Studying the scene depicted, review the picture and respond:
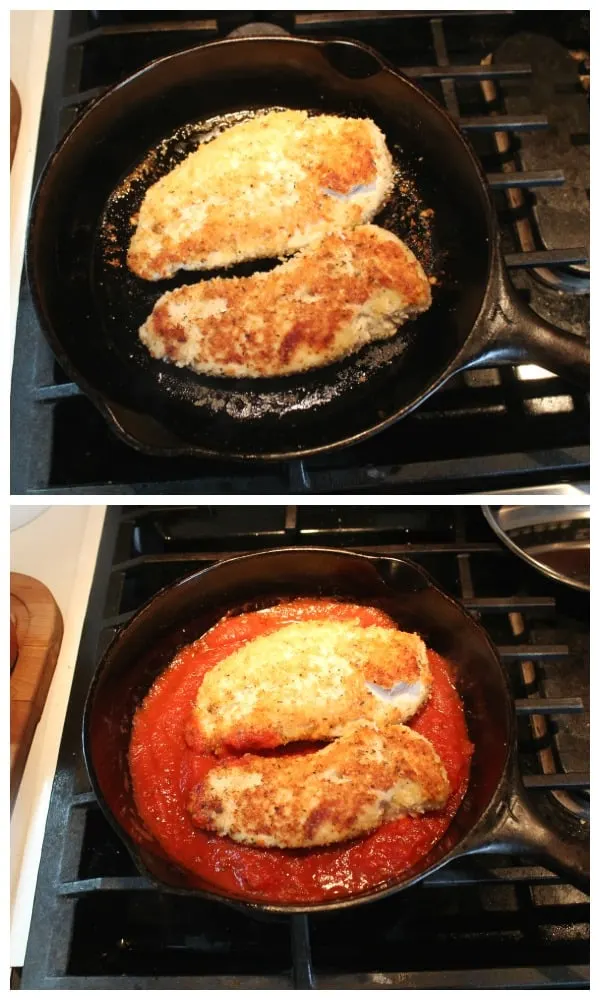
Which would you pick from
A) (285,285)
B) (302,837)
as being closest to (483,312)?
(285,285)

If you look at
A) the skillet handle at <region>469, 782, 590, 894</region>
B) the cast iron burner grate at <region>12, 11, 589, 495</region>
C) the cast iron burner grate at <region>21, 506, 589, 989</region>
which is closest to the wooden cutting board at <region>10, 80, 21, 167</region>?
the cast iron burner grate at <region>12, 11, 589, 495</region>

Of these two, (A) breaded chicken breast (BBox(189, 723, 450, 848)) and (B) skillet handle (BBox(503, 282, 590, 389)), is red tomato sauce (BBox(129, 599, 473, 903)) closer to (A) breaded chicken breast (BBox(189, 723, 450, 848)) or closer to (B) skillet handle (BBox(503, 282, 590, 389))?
(A) breaded chicken breast (BBox(189, 723, 450, 848))

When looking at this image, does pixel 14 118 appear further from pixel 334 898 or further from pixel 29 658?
pixel 334 898

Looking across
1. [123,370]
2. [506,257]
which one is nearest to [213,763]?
[123,370]

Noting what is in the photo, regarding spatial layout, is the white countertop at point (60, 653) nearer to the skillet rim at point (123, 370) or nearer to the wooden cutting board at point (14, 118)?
the skillet rim at point (123, 370)

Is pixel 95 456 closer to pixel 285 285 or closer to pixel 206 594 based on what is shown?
pixel 206 594
